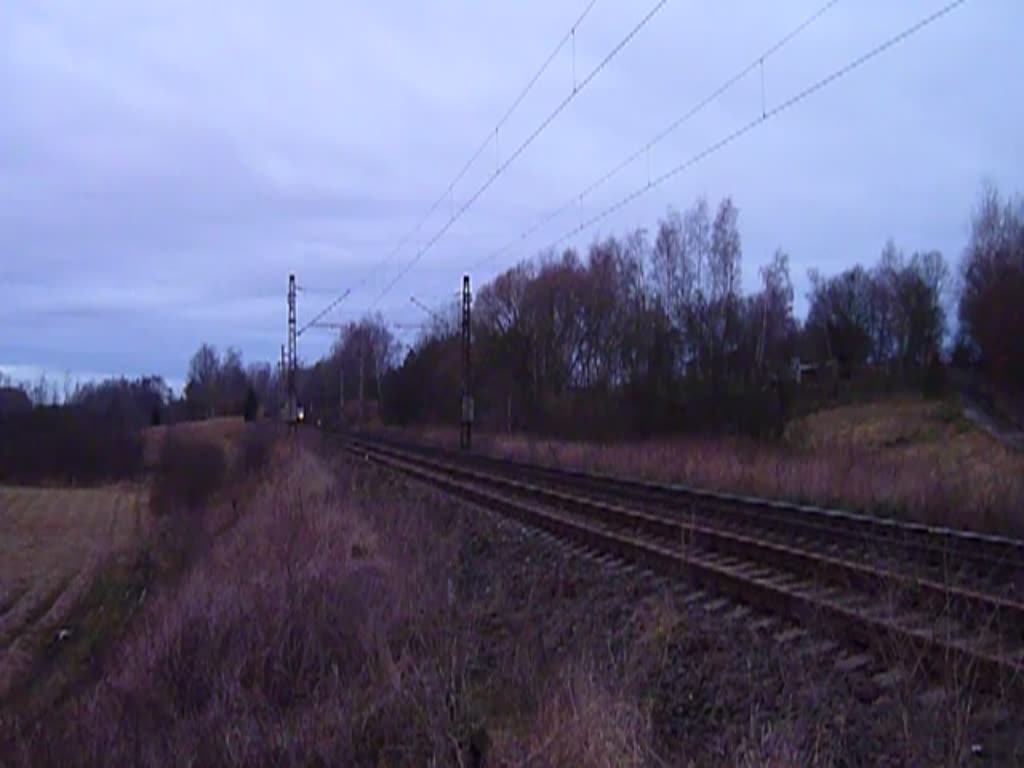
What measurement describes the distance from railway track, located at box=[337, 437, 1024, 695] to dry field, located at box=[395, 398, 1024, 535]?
1.77 metres

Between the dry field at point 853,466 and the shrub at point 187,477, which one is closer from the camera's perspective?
the dry field at point 853,466

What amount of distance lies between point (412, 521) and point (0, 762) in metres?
12.1

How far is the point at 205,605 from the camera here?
1102 centimetres

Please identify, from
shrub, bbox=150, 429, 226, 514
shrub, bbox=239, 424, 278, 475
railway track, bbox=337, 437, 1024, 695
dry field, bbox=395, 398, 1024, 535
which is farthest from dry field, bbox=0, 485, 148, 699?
dry field, bbox=395, 398, 1024, 535

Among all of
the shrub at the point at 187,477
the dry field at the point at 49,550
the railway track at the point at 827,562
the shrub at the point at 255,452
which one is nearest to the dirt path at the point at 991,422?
the railway track at the point at 827,562

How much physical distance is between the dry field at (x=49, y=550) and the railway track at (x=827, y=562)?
32.3 ft

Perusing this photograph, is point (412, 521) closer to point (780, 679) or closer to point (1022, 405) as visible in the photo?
point (780, 679)

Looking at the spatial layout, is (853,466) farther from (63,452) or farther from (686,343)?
(63,452)

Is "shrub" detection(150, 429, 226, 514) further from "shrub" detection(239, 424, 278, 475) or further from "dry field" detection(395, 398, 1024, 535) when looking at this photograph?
"dry field" detection(395, 398, 1024, 535)

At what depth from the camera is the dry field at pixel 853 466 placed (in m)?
17.8

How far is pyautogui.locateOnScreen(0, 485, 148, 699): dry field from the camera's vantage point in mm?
24575

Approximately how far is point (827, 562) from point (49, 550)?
3472 cm

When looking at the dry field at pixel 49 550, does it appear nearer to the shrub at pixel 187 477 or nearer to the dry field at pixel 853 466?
the shrub at pixel 187 477

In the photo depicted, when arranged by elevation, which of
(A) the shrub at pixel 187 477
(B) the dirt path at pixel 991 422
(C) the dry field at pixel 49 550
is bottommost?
(C) the dry field at pixel 49 550
